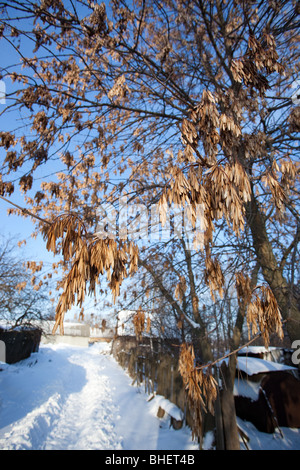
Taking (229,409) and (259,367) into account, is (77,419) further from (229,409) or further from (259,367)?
(259,367)

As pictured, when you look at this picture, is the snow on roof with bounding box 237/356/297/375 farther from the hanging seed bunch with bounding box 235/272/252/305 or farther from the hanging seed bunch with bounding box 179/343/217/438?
the hanging seed bunch with bounding box 235/272/252/305

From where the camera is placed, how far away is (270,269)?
404 centimetres

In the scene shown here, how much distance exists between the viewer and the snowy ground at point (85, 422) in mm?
5098

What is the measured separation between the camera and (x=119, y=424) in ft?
20.9

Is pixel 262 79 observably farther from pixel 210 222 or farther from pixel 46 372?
pixel 46 372

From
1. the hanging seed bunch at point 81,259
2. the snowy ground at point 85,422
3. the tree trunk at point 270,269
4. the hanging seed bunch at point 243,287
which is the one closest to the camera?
the hanging seed bunch at point 81,259

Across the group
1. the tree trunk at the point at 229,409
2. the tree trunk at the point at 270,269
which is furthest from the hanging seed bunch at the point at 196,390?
the tree trunk at the point at 229,409

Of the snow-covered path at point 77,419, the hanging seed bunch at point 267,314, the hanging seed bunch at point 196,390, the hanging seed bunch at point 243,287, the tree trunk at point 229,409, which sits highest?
A: the hanging seed bunch at point 243,287

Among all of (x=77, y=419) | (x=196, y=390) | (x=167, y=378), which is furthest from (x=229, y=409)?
(x=77, y=419)

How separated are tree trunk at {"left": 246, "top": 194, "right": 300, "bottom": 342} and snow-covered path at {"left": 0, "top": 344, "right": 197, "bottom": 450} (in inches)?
150

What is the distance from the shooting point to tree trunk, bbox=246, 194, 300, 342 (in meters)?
3.66

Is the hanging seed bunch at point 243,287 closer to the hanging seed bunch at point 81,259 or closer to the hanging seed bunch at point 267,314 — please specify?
the hanging seed bunch at point 267,314

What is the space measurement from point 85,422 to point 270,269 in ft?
21.7

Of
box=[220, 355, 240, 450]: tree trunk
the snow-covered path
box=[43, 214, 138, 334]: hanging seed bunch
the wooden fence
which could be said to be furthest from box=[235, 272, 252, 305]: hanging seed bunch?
the snow-covered path
